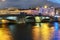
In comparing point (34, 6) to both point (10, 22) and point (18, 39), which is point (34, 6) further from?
point (18, 39)

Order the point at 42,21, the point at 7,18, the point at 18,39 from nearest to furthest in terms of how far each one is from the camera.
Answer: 1. the point at 18,39
2. the point at 7,18
3. the point at 42,21

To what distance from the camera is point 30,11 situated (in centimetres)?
1314

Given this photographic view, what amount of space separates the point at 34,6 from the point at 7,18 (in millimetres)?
2057

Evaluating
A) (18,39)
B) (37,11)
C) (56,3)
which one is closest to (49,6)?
(56,3)

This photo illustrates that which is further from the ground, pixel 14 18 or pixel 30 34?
pixel 30 34

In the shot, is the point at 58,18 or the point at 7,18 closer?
the point at 7,18

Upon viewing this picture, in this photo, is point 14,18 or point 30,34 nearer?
point 30,34

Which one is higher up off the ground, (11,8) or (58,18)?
(11,8)

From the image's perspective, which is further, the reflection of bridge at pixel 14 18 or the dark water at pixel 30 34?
the reflection of bridge at pixel 14 18

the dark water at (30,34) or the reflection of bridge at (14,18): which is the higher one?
the dark water at (30,34)

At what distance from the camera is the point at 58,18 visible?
46.5 feet

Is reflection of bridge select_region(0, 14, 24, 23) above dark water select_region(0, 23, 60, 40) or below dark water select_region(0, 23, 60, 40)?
below

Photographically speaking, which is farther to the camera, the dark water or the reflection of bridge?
the reflection of bridge

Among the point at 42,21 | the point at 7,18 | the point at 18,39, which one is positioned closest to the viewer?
the point at 18,39
